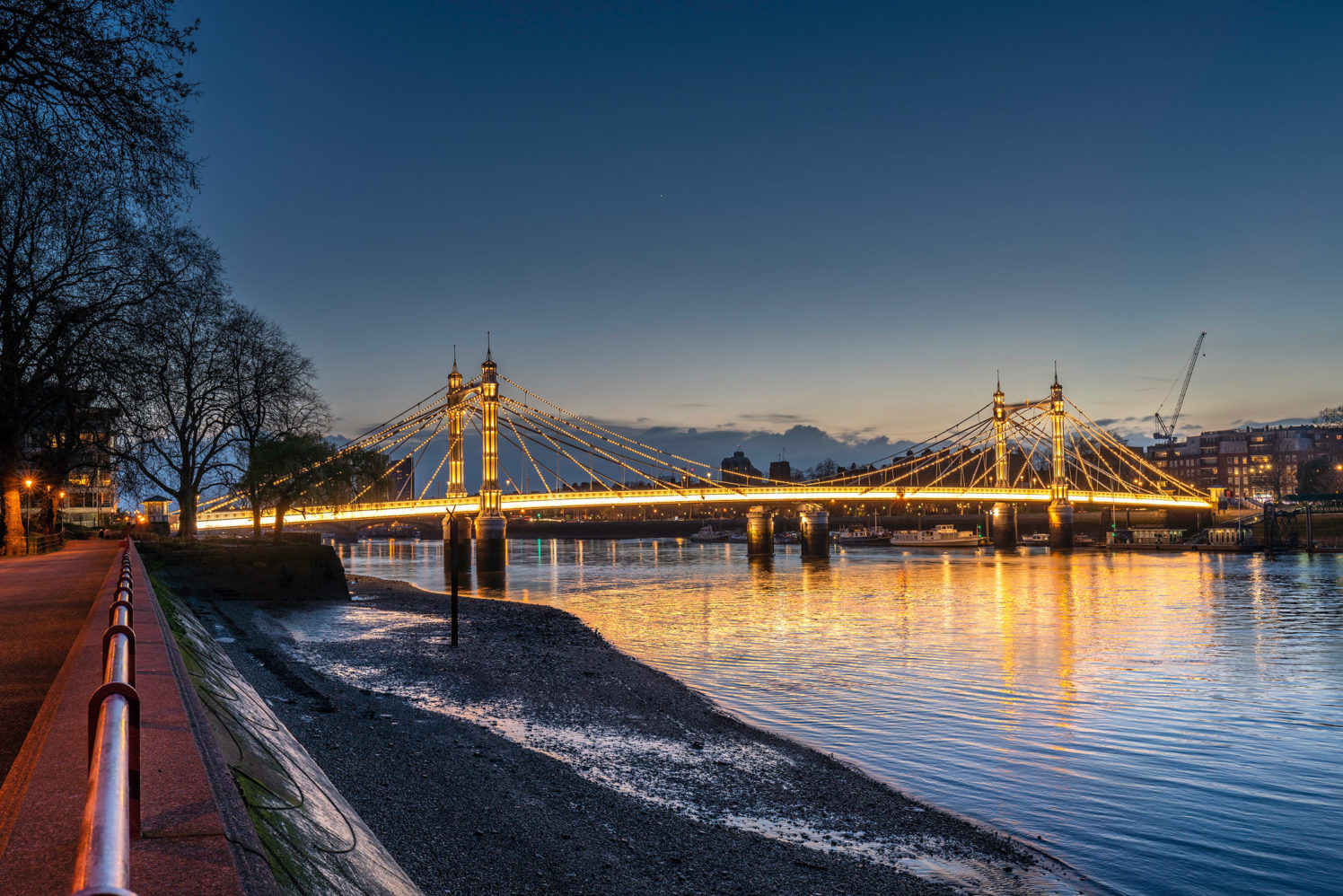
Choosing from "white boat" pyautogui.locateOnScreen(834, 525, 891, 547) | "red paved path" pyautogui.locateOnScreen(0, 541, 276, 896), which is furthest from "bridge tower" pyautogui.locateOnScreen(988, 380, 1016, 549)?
"red paved path" pyautogui.locateOnScreen(0, 541, 276, 896)

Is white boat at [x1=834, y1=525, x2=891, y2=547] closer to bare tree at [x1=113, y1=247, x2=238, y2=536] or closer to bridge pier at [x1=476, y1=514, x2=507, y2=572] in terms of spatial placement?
bridge pier at [x1=476, y1=514, x2=507, y2=572]

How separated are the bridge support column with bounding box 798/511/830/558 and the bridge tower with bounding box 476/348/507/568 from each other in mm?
30772

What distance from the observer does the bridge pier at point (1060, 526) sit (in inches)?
4161

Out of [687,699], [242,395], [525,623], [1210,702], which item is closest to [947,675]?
[1210,702]

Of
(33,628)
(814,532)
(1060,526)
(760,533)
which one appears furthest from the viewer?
(1060,526)

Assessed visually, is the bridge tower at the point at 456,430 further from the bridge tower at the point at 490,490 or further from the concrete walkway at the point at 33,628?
the concrete walkway at the point at 33,628

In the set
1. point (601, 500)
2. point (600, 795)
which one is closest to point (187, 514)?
point (600, 795)

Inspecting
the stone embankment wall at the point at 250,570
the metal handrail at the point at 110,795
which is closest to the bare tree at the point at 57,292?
the stone embankment wall at the point at 250,570

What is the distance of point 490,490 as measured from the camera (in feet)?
271

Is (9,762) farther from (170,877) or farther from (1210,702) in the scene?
(1210,702)

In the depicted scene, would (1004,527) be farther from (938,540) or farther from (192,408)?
(192,408)

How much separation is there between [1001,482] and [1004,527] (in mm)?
19273

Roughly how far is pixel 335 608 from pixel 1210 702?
95.9ft

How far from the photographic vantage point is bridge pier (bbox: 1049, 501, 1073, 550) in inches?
4161
